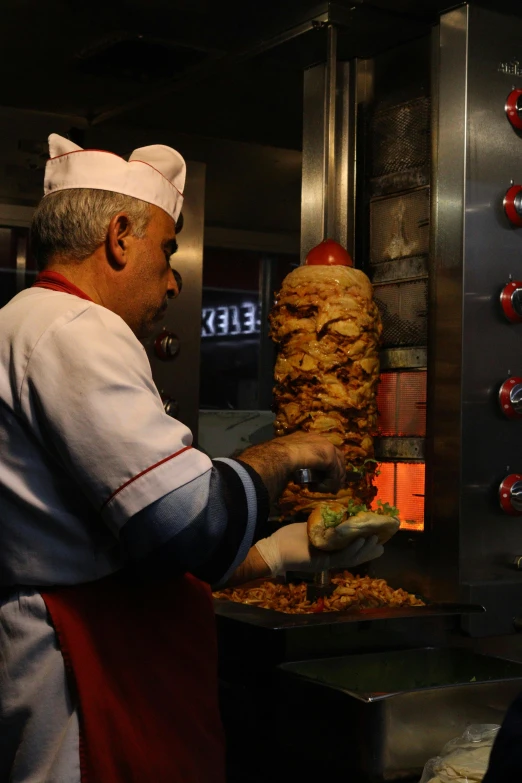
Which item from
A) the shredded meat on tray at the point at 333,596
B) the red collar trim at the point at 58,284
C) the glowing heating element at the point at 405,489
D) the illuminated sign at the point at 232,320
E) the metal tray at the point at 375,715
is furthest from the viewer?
the illuminated sign at the point at 232,320

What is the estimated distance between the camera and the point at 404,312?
3135mm

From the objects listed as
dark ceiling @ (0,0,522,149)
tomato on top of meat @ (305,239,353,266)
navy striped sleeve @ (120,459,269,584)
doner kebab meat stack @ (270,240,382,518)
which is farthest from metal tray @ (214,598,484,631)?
dark ceiling @ (0,0,522,149)

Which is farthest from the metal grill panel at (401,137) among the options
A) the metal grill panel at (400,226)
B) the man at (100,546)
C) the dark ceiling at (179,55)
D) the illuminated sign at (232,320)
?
the illuminated sign at (232,320)

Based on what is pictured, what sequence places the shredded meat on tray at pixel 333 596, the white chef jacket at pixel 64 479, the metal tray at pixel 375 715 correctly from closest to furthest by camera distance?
the white chef jacket at pixel 64 479 → the metal tray at pixel 375 715 → the shredded meat on tray at pixel 333 596

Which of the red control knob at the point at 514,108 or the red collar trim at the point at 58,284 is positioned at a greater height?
the red control knob at the point at 514,108

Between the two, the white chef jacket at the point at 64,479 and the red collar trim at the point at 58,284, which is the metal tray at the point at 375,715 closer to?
the white chef jacket at the point at 64,479

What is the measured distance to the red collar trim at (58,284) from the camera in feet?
6.15

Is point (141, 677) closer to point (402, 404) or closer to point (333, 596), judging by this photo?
point (333, 596)

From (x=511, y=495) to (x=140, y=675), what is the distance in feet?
4.84

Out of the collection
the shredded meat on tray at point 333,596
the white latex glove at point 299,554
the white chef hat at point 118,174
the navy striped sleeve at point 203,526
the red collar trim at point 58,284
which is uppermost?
the white chef hat at point 118,174

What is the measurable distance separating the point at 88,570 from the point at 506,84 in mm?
2050

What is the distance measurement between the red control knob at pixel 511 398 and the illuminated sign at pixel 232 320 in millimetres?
3307

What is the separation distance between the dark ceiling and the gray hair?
139cm

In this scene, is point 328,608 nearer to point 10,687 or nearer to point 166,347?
point 10,687
